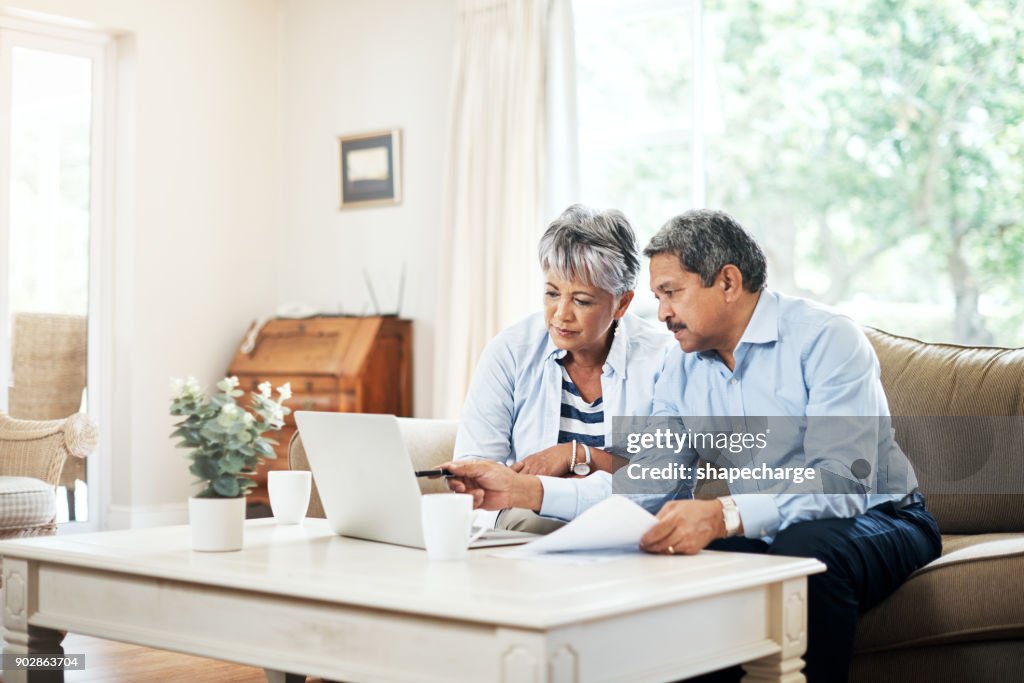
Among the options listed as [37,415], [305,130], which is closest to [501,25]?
[305,130]

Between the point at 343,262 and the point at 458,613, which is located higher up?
the point at 343,262

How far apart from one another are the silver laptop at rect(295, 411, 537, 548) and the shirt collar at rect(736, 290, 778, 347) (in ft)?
1.86

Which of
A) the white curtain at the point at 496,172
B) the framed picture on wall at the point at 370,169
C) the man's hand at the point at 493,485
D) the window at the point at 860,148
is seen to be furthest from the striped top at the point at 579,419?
the window at the point at 860,148

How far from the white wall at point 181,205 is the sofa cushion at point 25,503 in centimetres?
132

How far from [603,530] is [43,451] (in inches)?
101

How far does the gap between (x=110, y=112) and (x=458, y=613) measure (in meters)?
4.21

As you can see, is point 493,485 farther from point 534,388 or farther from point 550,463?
point 534,388

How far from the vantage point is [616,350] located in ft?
7.72

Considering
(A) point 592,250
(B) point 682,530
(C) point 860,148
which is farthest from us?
(C) point 860,148

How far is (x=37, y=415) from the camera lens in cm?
458

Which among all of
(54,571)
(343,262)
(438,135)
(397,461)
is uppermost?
(438,135)

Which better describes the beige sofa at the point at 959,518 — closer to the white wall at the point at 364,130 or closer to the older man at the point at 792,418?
the older man at the point at 792,418

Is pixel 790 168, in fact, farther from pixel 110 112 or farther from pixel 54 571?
pixel 54 571

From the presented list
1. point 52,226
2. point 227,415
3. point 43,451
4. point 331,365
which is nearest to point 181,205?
point 52,226
